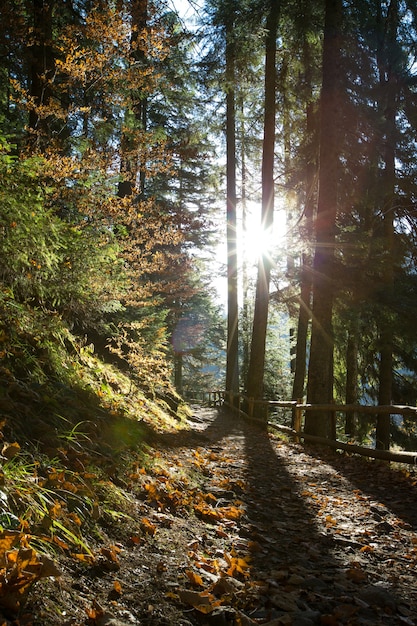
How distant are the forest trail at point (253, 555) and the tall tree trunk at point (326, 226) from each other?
3.44 m

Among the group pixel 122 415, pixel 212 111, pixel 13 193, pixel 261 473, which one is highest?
pixel 212 111

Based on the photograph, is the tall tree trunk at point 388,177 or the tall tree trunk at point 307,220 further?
the tall tree trunk at point 307,220

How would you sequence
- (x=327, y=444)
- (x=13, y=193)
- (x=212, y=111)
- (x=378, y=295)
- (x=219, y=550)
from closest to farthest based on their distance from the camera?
(x=219, y=550) < (x=13, y=193) < (x=327, y=444) < (x=378, y=295) < (x=212, y=111)

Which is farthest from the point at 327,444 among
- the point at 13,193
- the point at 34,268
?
the point at 13,193

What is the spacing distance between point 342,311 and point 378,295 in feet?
3.55

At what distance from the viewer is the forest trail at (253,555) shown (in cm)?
227

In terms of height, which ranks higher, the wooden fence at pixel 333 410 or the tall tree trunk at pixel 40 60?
the tall tree trunk at pixel 40 60

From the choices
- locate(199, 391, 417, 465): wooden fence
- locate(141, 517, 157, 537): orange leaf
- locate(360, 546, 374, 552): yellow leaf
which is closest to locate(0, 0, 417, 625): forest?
locate(141, 517, 157, 537): orange leaf

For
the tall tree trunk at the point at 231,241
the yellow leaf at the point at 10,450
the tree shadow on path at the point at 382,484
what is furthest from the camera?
the tall tree trunk at the point at 231,241

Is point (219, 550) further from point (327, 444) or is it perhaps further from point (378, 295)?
point (378, 295)

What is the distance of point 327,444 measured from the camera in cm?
866

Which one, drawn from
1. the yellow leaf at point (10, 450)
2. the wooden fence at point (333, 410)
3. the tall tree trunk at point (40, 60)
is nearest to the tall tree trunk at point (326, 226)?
the wooden fence at point (333, 410)

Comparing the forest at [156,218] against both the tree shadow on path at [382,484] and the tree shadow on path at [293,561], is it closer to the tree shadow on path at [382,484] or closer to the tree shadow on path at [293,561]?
the tree shadow on path at [293,561]

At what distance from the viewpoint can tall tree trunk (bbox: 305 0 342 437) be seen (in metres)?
9.34
